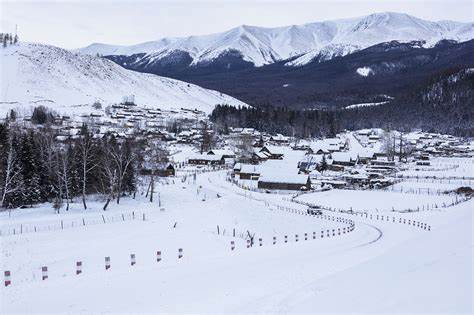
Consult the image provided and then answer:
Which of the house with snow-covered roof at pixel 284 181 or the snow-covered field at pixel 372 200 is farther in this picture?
the house with snow-covered roof at pixel 284 181

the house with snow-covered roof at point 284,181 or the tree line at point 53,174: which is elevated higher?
the tree line at point 53,174

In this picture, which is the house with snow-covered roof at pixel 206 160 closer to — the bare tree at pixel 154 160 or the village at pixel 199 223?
the village at pixel 199 223

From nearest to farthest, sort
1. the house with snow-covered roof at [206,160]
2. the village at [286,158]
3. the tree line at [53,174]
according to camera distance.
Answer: the tree line at [53,174] → the village at [286,158] → the house with snow-covered roof at [206,160]

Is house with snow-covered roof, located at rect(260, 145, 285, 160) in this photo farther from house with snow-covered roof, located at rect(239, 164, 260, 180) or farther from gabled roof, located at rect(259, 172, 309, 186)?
gabled roof, located at rect(259, 172, 309, 186)

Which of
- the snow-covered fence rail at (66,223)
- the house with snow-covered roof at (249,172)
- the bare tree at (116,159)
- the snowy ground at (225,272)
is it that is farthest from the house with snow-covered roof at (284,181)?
the snow-covered fence rail at (66,223)

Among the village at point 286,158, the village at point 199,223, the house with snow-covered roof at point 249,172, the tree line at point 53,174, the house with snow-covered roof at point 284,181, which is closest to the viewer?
the village at point 199,223

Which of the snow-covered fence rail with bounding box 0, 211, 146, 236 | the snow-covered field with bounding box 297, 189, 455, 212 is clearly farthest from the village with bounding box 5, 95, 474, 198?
the snow-covered fence rail with bounding box 0, 211, 146, 236

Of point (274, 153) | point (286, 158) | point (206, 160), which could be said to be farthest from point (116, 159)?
point (274, 153)

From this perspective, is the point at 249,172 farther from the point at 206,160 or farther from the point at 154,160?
the point at 154,160
